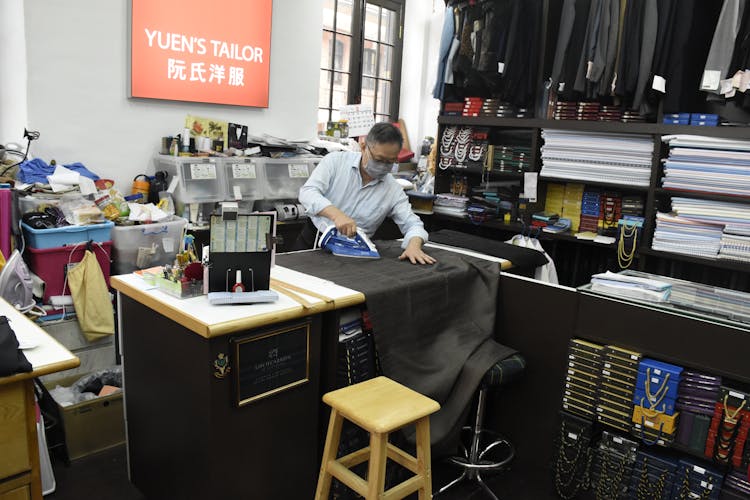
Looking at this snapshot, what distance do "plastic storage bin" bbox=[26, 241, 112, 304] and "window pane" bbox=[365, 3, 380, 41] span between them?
356 cm

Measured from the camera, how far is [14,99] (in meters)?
3.54

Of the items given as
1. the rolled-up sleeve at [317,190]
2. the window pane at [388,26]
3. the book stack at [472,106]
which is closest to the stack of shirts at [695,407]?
the rolled-up sleeve at [317,190]

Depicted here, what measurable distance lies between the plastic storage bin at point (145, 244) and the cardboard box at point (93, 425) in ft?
3.05

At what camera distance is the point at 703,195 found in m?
3.44

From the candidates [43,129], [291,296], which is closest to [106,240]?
[43,129]

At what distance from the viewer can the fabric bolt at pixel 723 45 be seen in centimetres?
331

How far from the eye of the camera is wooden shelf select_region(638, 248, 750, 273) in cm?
332

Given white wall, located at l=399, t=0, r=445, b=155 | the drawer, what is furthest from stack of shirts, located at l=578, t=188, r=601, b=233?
the drawer

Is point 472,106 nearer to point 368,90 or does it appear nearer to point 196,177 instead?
point 368,90

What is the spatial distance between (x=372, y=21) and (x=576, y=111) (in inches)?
98.8

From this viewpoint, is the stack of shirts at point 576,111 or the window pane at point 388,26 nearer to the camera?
the stack of shirts at point 576,111

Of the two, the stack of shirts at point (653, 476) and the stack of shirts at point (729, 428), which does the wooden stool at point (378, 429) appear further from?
the stack of shirts at point (729, 428)

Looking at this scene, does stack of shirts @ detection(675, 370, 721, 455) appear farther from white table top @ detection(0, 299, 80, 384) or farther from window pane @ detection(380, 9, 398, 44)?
window pane @ detection(380, 9, 398, 44)

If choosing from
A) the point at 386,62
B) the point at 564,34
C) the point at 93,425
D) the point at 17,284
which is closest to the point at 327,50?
the point at 386,62
